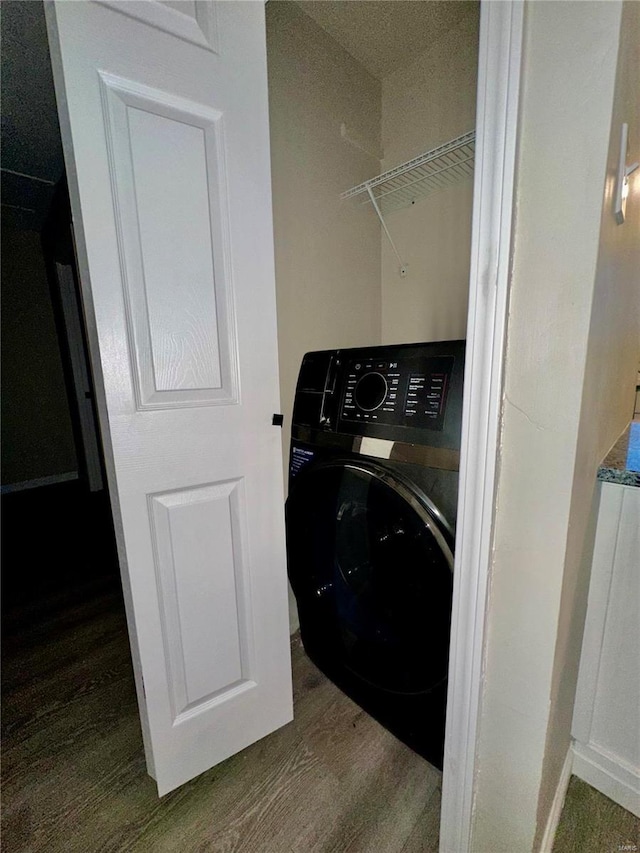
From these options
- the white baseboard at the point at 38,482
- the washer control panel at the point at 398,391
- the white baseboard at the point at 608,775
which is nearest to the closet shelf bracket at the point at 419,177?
the washer control panel at the point at 398,391

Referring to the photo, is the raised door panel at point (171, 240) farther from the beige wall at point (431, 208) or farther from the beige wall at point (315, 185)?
the beige wall at point (431, 208)

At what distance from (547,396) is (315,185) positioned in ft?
4.45

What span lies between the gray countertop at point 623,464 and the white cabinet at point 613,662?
49mm

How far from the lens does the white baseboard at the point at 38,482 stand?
141 inches

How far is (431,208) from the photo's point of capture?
1.60 metres

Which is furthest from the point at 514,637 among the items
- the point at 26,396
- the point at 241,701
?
the point at 26,396

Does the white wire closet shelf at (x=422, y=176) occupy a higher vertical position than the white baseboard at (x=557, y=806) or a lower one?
higher

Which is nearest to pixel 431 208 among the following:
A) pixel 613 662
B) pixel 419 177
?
pixel 419 177

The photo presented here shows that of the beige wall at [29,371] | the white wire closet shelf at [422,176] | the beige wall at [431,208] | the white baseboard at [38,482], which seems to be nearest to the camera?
the white wire closet shelf at [422,176]

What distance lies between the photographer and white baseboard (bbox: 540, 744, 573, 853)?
824 millimetres

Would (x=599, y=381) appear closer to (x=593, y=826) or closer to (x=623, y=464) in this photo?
(x=623, y=464)

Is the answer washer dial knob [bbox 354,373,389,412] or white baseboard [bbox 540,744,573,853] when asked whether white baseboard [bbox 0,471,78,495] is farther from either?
white baseboard [bbox 540,744,573,853]

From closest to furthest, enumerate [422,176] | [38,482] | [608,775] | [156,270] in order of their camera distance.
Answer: [156,270]
[608,775]
[422,176]
[38,482]

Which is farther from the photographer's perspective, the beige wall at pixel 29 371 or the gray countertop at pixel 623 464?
the beige wall at pixel 29 371
